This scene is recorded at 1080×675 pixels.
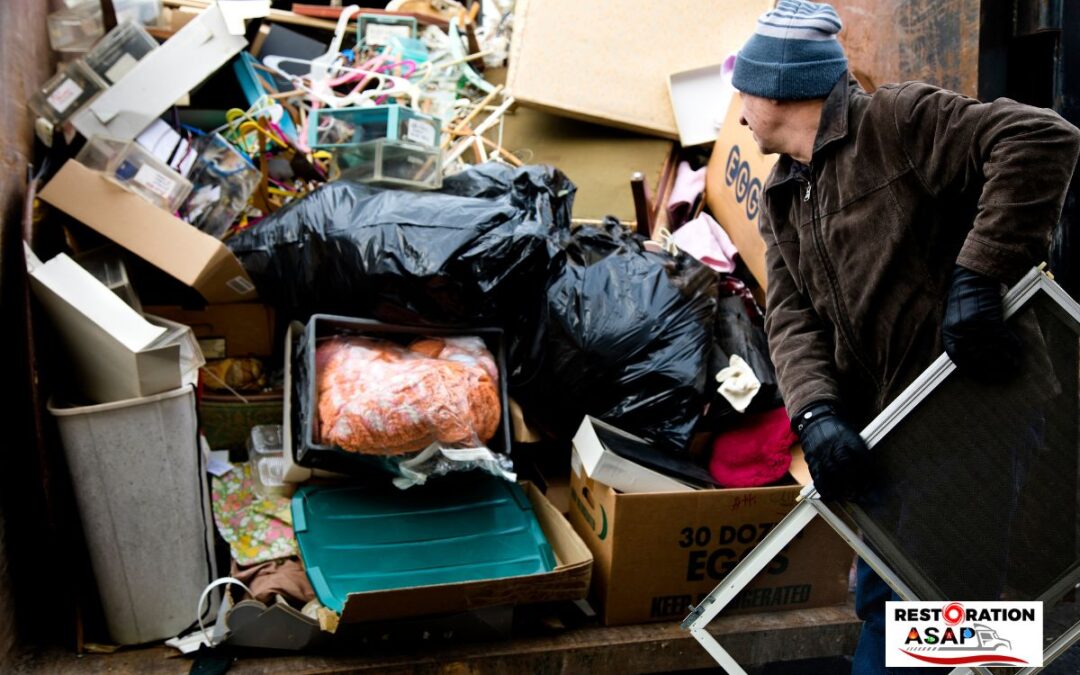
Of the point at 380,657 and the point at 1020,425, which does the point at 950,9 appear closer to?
the point at 1020,425

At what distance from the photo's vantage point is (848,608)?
2664mm

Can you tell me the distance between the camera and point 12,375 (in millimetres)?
2521

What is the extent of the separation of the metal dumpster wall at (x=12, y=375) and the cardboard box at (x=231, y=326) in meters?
0.49

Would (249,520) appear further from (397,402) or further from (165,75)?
(165,75)

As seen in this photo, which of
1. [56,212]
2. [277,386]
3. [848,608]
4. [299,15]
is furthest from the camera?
[299,15]

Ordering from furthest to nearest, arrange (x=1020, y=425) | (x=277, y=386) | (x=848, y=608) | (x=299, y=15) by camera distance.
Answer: (x=299, y=15), (x=277, y=386), (x=848, y=608), (x=1020, y=425)

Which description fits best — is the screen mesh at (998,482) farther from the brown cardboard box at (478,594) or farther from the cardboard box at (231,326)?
the cardboard box at (231,326)

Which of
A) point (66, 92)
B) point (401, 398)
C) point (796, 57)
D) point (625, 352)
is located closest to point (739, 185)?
point (625, 352)

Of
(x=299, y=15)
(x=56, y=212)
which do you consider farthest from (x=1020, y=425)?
(x=299, y=15)

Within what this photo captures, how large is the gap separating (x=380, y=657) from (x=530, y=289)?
3.68ft

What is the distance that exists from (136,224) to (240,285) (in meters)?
0.33

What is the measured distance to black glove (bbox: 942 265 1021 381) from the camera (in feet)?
4.81

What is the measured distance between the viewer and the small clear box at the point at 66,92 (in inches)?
115

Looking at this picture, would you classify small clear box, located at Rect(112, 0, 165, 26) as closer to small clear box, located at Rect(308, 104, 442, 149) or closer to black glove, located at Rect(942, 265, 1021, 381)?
small clear box, located at Rect(308, 104, 442, 149)
